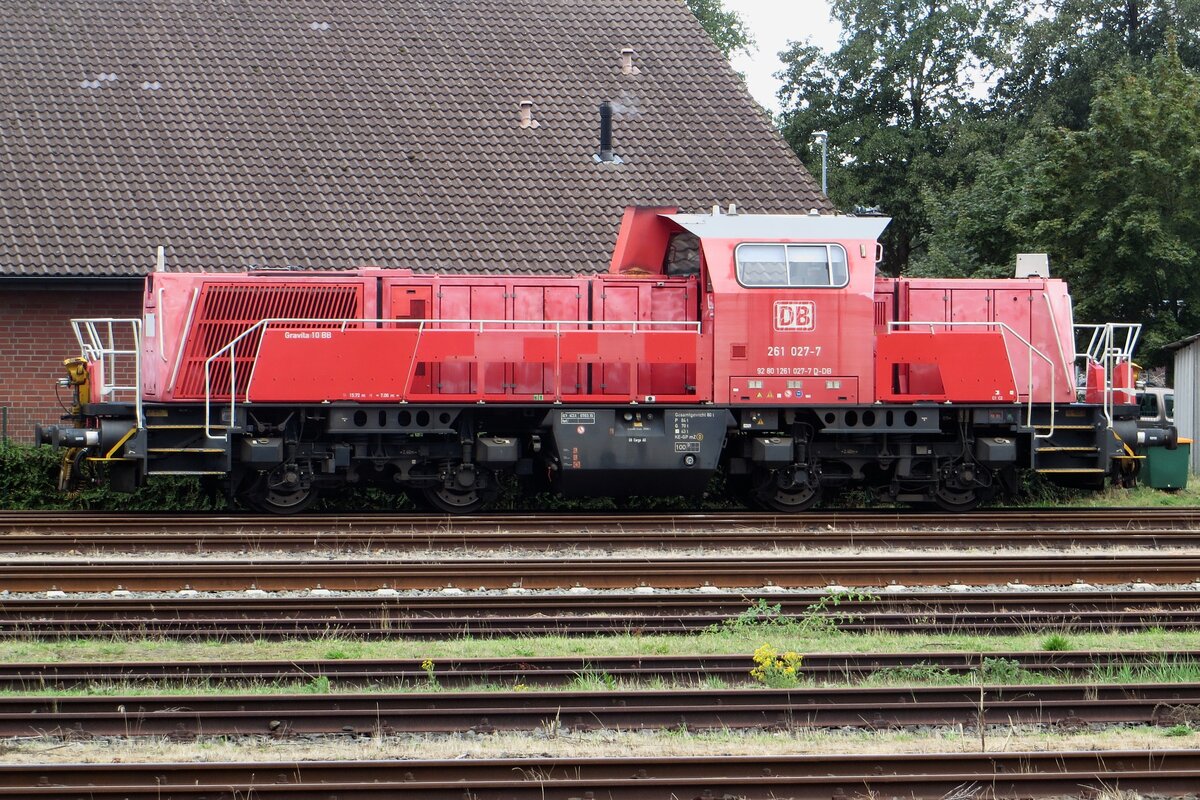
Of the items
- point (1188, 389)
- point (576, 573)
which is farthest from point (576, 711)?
point (1188, 389)

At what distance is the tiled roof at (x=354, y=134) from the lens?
20844 millimetres

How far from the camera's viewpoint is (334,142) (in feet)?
75.6

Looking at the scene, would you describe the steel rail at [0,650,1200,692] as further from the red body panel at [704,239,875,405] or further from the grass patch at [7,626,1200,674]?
the red body panel at [704,239,875,405]

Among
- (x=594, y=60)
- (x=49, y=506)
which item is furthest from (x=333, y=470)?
(x=594, y=60)

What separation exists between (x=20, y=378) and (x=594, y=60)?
12.2 meters

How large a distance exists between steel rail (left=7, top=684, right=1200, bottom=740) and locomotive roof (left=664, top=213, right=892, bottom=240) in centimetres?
894

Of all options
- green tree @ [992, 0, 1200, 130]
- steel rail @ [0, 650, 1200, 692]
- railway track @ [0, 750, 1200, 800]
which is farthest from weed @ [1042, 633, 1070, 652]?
green tree @ [992, 0, 1200, 130]

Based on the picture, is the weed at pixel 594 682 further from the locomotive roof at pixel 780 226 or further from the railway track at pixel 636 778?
the locomotive roof at pixel 780 226

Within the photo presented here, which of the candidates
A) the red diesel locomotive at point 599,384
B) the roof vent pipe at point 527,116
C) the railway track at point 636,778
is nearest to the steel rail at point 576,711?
the railway track at point 636,778

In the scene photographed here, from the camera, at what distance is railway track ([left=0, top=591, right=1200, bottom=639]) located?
9414 mm

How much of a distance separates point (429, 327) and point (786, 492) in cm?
496

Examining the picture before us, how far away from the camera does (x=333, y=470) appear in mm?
15562

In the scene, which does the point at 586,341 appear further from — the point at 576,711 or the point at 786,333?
the point at 576,711

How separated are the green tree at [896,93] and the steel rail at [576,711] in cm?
4267
